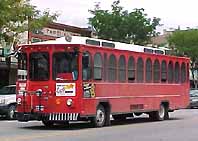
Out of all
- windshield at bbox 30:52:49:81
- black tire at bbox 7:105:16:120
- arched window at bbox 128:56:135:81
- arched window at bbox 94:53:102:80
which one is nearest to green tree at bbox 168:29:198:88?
black tire at bbox 7:105:16:120

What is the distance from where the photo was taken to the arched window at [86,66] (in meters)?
19.8

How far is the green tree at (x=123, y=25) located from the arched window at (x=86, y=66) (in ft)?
90.9

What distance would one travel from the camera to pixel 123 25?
158ft

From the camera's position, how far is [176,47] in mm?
60125

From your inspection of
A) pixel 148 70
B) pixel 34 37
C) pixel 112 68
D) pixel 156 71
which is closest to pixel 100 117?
pixel 112 68

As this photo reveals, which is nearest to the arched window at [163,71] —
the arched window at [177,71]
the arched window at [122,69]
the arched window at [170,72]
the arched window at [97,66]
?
the arched window at [170,72]

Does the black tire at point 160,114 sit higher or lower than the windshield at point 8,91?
lower

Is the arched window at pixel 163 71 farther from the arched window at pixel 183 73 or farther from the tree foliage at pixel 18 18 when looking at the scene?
the tree foliage at pixel 18 18

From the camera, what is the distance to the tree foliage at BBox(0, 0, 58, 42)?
93.9 ft

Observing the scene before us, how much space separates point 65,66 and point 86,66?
72cm

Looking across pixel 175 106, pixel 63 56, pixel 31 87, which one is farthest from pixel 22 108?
pixel 175 106

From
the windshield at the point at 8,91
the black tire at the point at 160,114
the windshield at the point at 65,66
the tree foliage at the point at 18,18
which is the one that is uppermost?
the tree foliage at the point at 18,18

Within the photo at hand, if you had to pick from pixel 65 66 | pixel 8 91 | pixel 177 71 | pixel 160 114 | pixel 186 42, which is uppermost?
pixel 186 42

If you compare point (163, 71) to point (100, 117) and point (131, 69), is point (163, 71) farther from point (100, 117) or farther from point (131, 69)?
point (100, 117)
